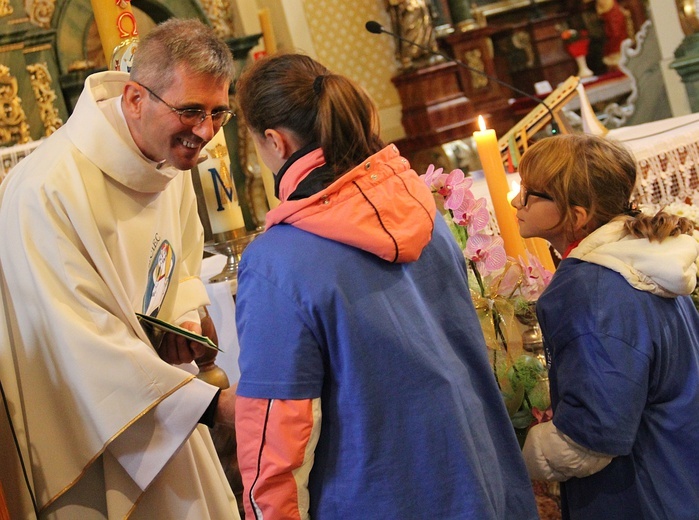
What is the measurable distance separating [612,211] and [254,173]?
382 centimetres

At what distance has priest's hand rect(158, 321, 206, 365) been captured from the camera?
2021mm

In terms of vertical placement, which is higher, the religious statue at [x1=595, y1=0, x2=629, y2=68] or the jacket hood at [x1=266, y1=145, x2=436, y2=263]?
the religious statue at [x1=595, y1=0, x2=629, y2=68]

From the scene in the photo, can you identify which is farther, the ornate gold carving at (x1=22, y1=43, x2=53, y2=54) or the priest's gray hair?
the ornate gold carving at (x1=22, y1=43, x2=53, y2=54)

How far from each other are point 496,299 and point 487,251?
117 millimetres

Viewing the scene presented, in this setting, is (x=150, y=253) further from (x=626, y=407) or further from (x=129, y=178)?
(x=626, y=407)

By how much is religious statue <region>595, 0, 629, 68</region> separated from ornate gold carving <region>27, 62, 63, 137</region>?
4831mm

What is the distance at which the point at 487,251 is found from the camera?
2074 mm

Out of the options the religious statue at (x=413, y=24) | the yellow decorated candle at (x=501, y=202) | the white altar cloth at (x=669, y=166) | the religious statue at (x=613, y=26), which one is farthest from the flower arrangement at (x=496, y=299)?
the religious statue at (x=613, y=26)

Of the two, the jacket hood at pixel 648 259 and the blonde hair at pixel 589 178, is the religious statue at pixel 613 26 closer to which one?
the blonde hair at pixel 589 178

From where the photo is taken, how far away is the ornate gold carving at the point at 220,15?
568 centimetres

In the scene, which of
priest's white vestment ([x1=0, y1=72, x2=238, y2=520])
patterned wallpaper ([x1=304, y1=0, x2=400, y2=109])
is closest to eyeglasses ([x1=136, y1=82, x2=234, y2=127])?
priest's white vestment ([x1=0, y1=72, x2=238, y2=520])

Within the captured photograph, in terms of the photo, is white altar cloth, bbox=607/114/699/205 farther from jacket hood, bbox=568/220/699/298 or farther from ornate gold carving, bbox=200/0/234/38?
ornate gold carving, bbox=200/0/234/38

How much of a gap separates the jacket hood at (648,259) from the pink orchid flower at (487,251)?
0.28m

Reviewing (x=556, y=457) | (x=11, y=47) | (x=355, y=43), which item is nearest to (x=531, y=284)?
(x=556, y=457)
